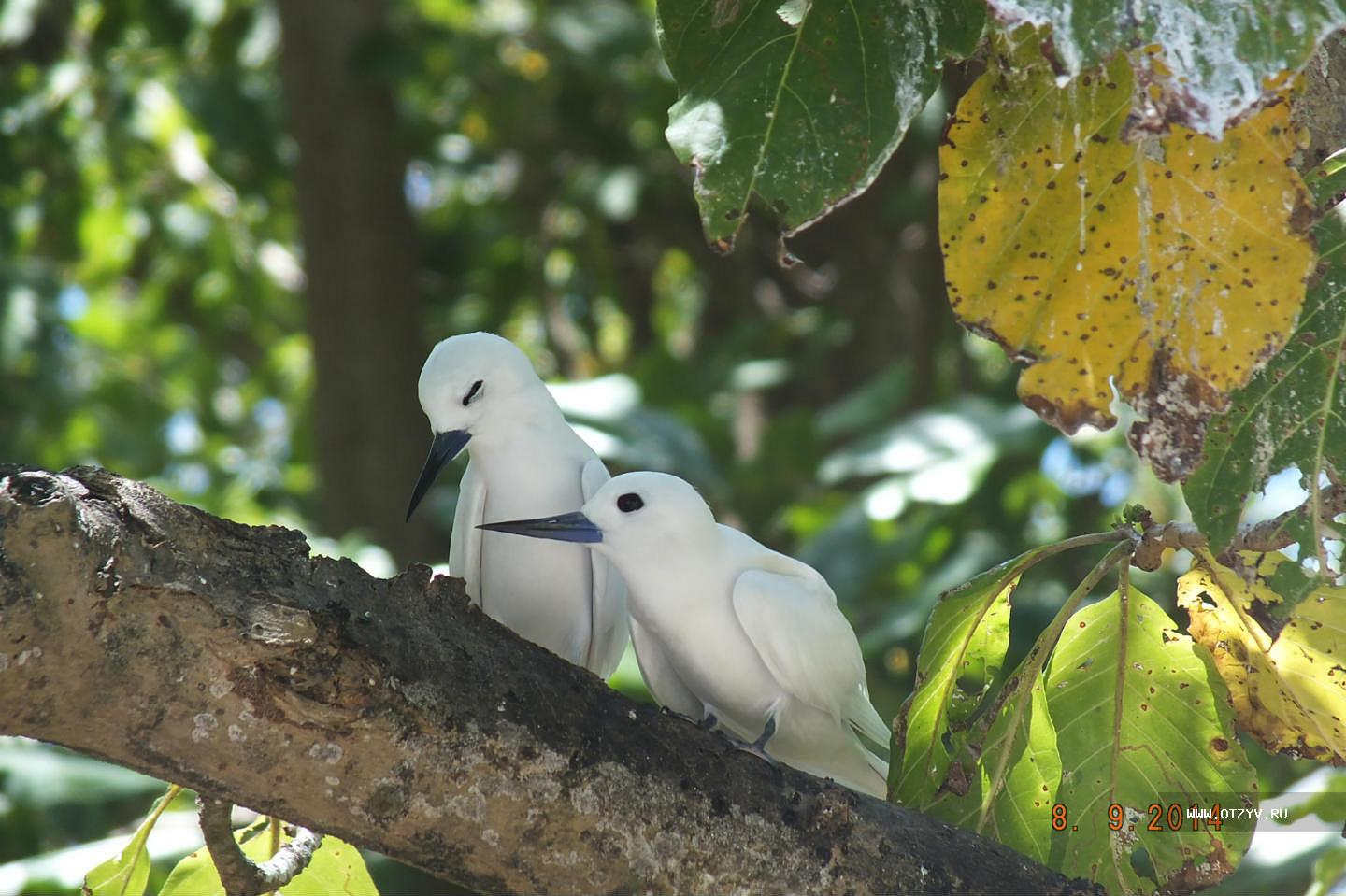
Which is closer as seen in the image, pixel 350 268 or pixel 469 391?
pixel 469 391

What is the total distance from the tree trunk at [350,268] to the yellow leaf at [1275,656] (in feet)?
14.3

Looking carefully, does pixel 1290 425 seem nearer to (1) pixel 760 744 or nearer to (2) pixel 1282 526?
(2) pixel 1282 526

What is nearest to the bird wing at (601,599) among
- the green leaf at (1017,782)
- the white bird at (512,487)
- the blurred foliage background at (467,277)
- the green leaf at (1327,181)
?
the white bird at (512,487)

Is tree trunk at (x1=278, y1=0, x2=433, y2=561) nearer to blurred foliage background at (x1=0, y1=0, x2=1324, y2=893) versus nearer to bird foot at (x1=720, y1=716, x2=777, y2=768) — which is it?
blurred foliage background at (x1=0, y1=0, x2=1324, y2=893)

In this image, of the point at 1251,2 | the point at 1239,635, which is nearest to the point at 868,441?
the point at 1239,635

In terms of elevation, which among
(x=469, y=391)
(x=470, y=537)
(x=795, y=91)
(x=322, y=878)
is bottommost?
(x=322, y=878)

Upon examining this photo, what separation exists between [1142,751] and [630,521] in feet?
2.95

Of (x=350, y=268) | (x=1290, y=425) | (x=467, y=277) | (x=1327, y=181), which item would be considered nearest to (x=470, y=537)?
(x=1290, y=425)

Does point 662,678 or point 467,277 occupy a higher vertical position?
point 467,277

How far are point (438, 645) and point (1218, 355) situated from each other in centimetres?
105

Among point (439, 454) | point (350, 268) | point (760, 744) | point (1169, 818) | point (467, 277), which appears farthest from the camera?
point (467, 277)

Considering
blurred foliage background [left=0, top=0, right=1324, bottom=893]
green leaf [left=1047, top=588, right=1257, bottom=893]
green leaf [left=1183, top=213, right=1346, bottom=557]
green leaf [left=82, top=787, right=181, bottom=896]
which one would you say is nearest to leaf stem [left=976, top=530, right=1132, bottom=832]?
green leaf [left=1047, top=588, right=1257, bottom=893]

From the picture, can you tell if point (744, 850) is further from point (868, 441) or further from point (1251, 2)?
point (868, 441)

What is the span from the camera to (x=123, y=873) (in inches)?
92.3
